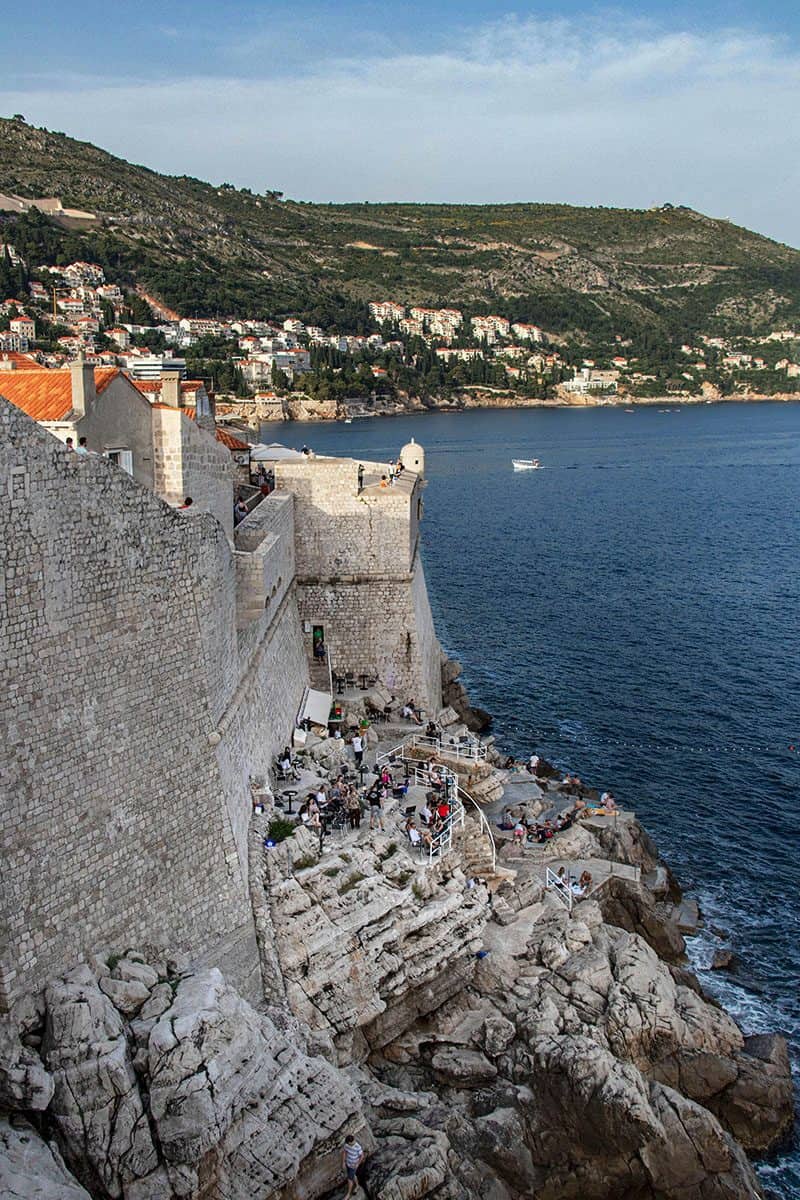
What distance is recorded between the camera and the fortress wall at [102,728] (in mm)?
11750

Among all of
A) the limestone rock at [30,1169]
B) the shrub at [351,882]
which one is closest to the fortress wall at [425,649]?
the shrub at [351,882]

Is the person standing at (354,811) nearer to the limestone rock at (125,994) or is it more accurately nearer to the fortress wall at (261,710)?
the fortress wall at (261,710)

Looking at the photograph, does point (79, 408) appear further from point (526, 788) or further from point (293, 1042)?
point (526, 788)

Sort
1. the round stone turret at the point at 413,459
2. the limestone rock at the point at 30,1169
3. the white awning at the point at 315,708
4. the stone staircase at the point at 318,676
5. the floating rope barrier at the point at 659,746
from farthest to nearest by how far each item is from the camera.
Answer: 1. the floating rope barrier at the point at 659,746
2. the round stone turret at the point at 413,459
3. the stone staircase at the point at 318,676
4. the white awning at the point at 315,708
5. the limestone rock at the point at 30,1169

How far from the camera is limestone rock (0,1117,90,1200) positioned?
1014 centimetres

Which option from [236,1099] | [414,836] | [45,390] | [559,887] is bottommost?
[559,887]

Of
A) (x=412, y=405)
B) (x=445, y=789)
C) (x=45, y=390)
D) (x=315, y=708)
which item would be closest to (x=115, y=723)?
(x=45, y=390)

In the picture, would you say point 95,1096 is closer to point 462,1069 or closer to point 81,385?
point 462,1069

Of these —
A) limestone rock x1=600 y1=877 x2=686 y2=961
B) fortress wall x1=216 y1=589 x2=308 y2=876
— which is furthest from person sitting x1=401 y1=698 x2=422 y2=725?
limestone rock x1=600 y1=877 x2=686 y2=961

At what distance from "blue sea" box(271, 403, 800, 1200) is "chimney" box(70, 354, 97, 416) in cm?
1642

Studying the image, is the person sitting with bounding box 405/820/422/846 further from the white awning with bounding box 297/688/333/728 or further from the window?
the window

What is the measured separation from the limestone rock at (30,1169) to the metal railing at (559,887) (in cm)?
1243

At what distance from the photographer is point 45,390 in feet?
A: 57.4

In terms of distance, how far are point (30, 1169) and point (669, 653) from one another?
36.4 meters
